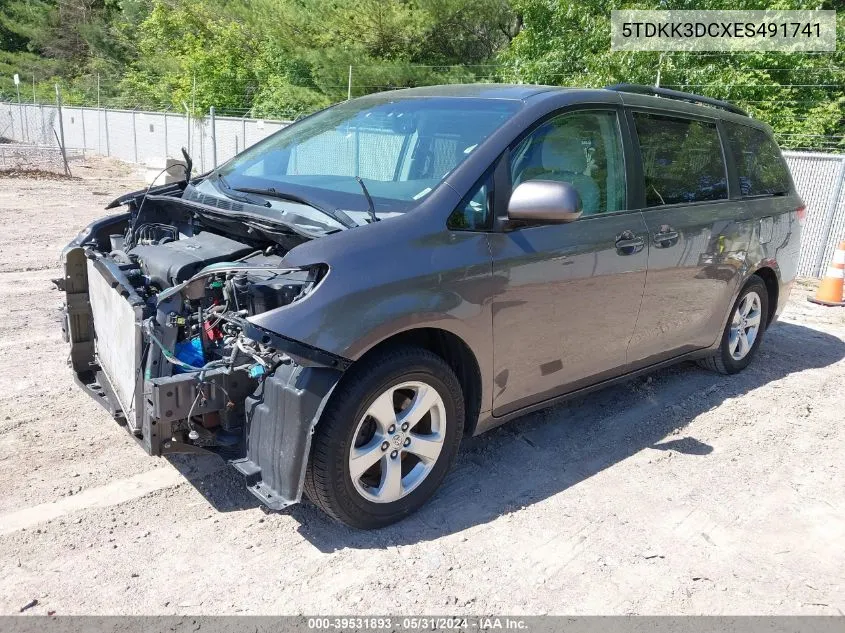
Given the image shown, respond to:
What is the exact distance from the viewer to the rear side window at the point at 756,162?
514 cm

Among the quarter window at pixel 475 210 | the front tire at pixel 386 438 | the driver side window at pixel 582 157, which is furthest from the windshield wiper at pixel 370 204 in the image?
the driver side window at pixel 582 157

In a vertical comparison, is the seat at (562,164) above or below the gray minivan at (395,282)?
above

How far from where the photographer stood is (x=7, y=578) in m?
2.80

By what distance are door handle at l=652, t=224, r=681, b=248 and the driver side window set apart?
0.33m

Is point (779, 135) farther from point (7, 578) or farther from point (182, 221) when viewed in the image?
point (7, 578)

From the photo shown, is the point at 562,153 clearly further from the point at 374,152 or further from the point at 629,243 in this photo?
the point at 374,152

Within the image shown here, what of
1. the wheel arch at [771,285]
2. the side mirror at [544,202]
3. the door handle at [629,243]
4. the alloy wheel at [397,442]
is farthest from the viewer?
the wheel arch at [771,285]

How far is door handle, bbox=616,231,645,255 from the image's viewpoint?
391 centimetres

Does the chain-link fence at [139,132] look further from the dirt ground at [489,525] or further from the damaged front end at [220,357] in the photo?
the damaged front end at [220,357]

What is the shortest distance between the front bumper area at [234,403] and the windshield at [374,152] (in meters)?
0.79

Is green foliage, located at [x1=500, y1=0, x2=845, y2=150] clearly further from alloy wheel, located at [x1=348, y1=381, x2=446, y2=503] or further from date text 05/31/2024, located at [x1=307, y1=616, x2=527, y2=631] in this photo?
date text 05/31/2024, located at [x1=307, y1=616, x2=527, y2=631]

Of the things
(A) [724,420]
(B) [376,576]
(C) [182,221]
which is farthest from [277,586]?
(A) [724,420]

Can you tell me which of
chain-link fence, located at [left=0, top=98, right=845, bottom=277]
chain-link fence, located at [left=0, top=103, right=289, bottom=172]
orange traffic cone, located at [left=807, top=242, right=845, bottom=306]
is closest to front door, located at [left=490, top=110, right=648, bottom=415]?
chain-link fence, located at [left=0, top=98, right=845, bottom=277]

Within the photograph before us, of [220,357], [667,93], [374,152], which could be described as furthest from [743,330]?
[220,357]
